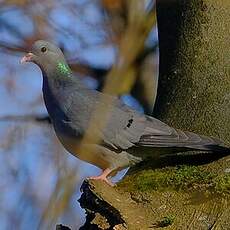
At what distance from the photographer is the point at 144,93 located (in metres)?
3.66

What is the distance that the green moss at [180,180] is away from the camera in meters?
1.77

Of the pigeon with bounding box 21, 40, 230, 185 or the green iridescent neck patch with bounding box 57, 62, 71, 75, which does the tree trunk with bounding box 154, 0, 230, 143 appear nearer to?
the pigeon with bounding box 21, 40, 230, 185

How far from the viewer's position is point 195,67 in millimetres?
2223

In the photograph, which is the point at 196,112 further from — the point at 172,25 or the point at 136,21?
the point at 136,21

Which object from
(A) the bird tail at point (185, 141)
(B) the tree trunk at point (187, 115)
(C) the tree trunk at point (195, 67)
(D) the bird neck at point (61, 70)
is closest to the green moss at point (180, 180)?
(B) the tree trunk at point (187, 115)

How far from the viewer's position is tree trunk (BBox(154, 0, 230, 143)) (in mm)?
2150

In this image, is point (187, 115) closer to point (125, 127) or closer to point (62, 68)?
point (125, 127)

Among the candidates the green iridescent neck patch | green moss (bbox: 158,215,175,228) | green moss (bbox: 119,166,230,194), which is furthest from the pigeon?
green moss (bbox: 158,215,175,228)

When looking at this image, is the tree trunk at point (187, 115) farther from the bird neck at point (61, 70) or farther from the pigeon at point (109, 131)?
the bird neck at point (61, 70)

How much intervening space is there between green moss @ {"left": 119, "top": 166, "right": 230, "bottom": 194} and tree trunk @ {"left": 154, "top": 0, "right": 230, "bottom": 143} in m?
0.25

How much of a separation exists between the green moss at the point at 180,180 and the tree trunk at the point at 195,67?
0.25 metres

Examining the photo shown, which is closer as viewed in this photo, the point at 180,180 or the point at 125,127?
the point at 180,180

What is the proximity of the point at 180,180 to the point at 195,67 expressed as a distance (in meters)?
0.51

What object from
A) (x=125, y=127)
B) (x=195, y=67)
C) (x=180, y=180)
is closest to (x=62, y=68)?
(x=125, y=127)
